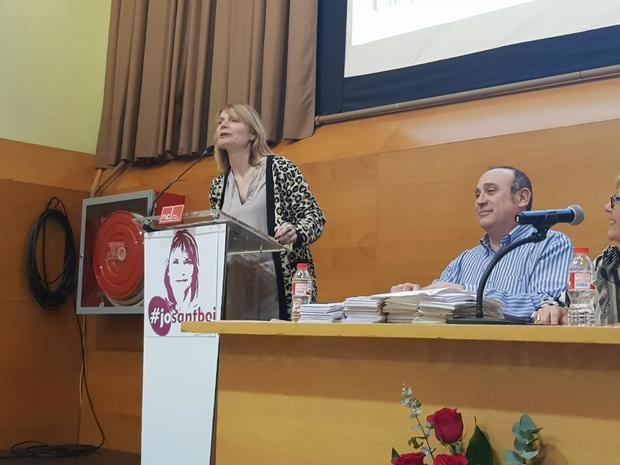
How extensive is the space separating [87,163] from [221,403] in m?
2.82

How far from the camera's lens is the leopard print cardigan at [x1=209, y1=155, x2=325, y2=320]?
7.72 feet

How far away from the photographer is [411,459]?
3.87ft

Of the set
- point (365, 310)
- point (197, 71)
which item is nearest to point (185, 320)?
point (365, 310)

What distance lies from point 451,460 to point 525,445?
4.3 inches

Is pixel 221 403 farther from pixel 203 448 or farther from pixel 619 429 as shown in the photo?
pixel 619 429

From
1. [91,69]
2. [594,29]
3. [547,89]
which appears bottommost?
[547,89]

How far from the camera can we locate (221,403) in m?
1.64

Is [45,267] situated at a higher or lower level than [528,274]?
higher

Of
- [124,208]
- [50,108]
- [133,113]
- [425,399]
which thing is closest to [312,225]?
[425,399]

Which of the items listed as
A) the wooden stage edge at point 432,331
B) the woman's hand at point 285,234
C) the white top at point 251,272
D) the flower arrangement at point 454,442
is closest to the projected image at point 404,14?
the white top at point 251,272

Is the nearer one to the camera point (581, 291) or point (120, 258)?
point (581, 291)

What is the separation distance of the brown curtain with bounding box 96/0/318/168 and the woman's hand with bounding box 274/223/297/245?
3.76 ft

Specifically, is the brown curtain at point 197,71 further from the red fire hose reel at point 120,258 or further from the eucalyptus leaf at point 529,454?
the eucalyptus leaf at point 529,454

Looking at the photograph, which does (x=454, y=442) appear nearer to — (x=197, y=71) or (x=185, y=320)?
(x=185, y=320)
